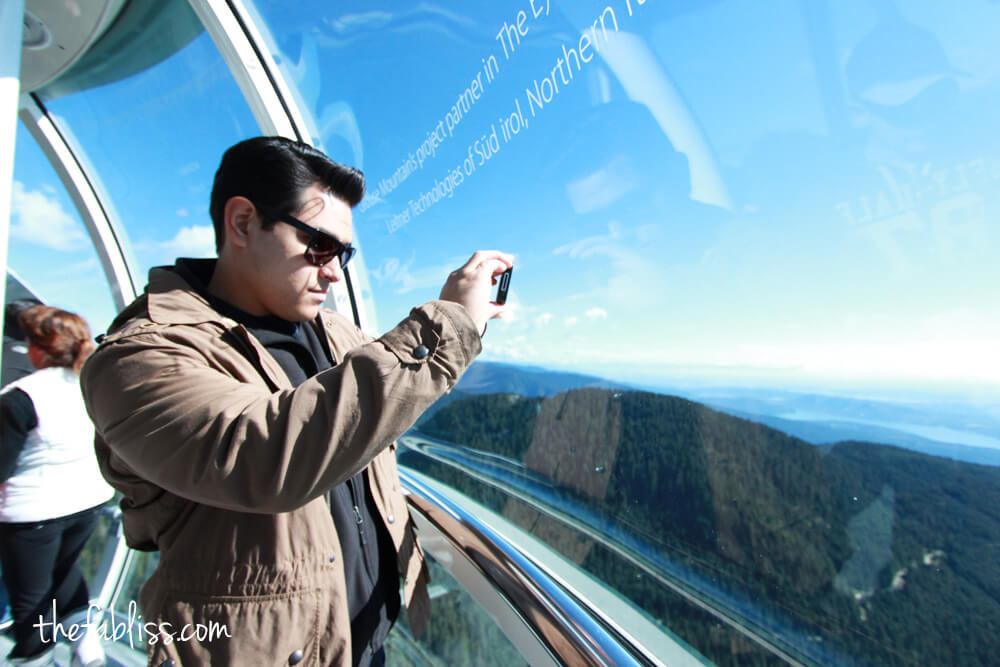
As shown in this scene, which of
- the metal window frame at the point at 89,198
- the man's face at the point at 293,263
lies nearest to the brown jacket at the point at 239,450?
the man's face at the point at 293,263

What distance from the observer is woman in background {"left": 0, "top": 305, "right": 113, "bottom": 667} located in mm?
1841

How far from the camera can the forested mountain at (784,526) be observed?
0.85 metres

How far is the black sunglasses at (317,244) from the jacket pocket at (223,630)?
56 centimetres

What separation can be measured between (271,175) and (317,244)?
14cm

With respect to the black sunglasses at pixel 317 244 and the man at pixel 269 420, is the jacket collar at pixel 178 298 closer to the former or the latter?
the man at pixel 269 420

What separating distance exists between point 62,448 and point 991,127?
9.95 feet

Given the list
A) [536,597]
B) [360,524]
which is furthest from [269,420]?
[536,597]

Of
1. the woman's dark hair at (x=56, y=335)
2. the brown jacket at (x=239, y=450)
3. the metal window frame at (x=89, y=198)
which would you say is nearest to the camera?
the brown jacket at (x=239, y=450)

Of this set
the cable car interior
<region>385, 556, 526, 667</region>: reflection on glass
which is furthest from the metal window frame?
<region>385, 556, 526, 667</region>: reflection on glass

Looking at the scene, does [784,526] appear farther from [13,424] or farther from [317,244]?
[13,424]

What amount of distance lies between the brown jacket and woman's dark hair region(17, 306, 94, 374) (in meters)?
1.68

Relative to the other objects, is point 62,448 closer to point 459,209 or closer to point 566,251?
point 459,209

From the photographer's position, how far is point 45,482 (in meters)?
1.91

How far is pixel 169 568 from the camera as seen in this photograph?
0.71 m
